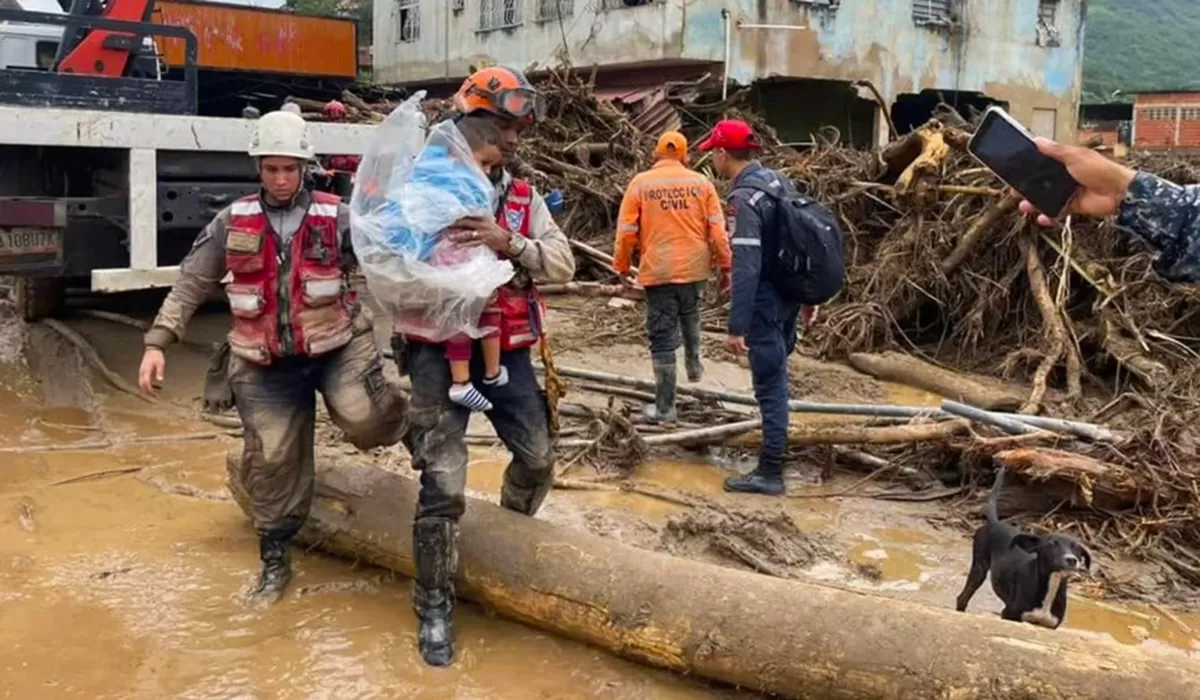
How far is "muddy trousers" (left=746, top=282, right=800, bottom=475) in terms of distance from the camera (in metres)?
5.63

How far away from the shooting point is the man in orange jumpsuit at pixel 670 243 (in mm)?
6785

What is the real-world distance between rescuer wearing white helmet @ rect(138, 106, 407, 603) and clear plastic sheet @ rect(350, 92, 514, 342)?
420mm

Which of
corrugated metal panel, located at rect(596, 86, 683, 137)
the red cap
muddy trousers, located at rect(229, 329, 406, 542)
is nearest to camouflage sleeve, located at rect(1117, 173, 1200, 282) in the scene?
muddy trousers, located at rect(229, 329, 406, 542)

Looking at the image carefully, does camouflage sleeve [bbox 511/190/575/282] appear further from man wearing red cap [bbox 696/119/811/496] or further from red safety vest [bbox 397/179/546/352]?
man wearing red cap [bbox 696/119/811/496]

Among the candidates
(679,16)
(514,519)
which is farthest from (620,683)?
(679,16)

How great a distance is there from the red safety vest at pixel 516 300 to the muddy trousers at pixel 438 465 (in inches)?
2.7

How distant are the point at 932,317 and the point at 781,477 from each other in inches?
A: 167

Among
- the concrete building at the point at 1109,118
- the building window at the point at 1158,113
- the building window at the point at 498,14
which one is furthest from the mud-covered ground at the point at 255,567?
the building window at the point at 1158,113

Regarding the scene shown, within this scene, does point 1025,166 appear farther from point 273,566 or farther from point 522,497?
point 273,566

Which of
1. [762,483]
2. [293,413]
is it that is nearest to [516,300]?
[293,413]

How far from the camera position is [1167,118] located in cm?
3086

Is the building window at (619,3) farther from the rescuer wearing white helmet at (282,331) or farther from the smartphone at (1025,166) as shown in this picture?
the smartphone at (1025,166)

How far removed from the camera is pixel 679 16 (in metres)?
18.3

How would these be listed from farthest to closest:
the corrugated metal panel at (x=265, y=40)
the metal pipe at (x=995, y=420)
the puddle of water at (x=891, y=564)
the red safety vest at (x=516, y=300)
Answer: the corrugated metal panel at (x=265, y=40), the metal pipe at (x=995, y=420), the puddle of water at (x=891, y=564), the red safety vest at (x=516, y=300)
